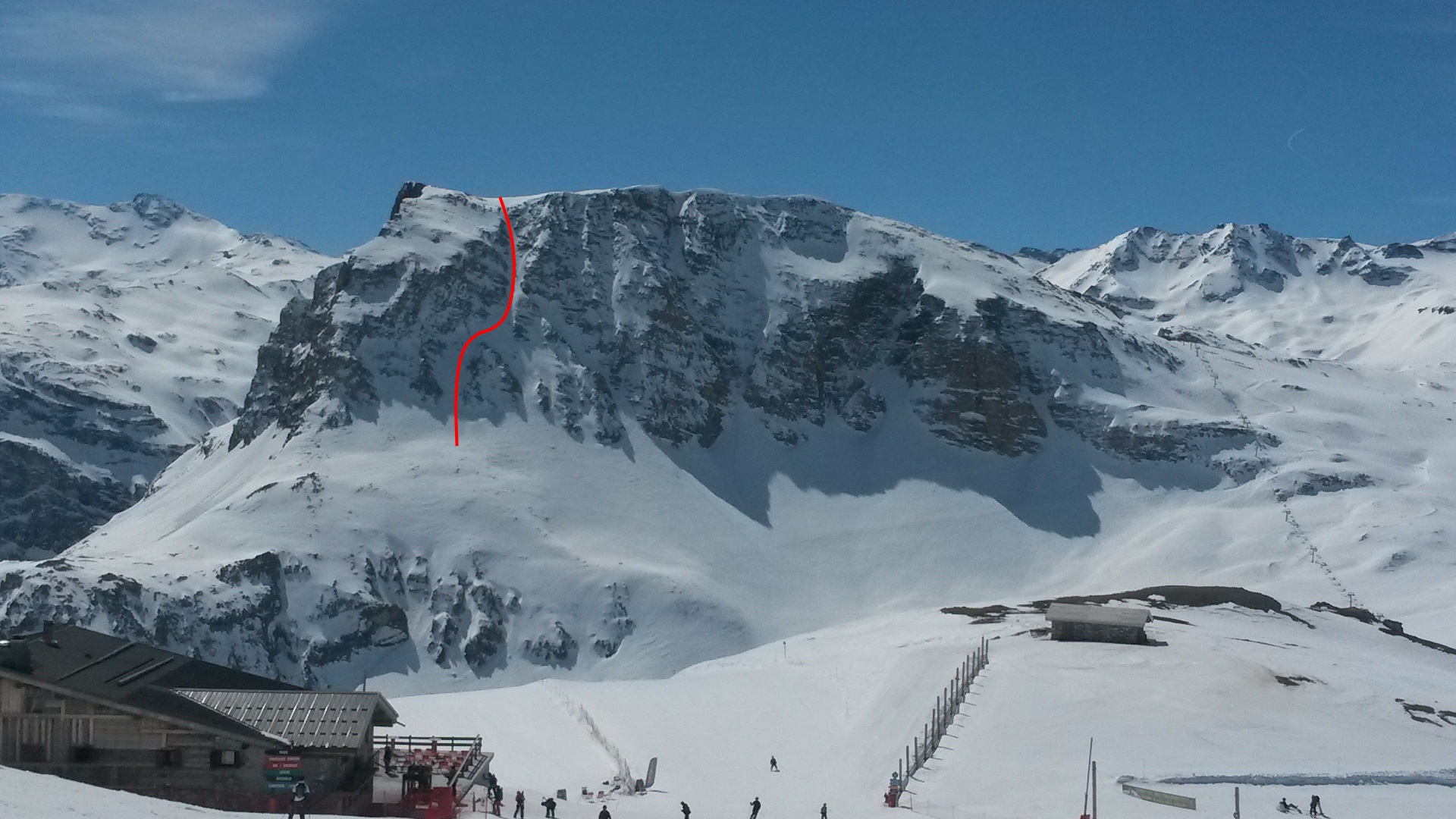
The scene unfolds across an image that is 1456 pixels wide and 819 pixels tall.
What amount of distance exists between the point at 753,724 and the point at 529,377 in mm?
104123

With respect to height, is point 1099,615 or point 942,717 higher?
point 1099,615

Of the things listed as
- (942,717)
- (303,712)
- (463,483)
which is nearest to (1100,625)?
(942,717)

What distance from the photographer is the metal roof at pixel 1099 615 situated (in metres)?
104

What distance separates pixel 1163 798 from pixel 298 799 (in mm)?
40114

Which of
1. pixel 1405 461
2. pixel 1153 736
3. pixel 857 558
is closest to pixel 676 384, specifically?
pixel 857 558

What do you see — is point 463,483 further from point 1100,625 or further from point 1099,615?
point 1100,625

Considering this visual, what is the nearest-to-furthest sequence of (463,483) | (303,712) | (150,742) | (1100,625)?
(150,742)
(303,712)
(1100,625)
(463,483)

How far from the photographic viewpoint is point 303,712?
51250 millimetres

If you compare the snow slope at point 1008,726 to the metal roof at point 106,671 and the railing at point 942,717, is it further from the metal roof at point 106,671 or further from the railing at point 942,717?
the metal roof at point 106,671

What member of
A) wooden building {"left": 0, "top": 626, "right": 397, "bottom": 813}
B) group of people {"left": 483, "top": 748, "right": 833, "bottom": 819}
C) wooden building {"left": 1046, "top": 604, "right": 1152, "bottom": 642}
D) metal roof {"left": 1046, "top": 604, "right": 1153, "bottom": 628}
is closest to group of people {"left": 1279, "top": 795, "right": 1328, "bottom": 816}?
group of people {"left": 483, "top": 748, "right": 833, "bottom": 819}

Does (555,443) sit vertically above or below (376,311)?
below

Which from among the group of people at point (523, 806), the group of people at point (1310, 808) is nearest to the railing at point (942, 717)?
the group of people at point (523, 806)

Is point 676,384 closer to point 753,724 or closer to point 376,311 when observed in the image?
point 376,311

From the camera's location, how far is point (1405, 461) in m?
194
